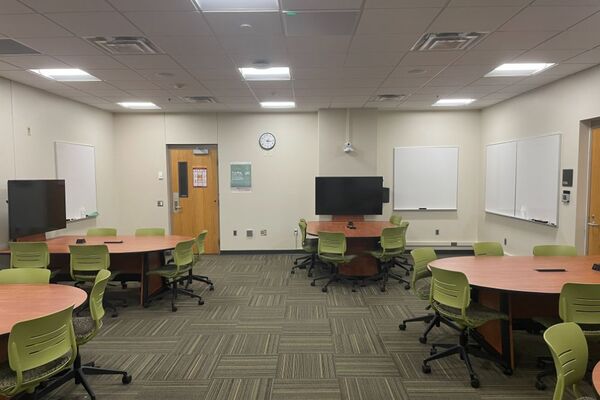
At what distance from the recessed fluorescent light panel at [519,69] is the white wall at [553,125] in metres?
0.57

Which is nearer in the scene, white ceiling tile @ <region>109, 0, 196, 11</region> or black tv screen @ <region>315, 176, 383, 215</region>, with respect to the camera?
white ceiling tile @ <region>109, 0, 196, 11</region>

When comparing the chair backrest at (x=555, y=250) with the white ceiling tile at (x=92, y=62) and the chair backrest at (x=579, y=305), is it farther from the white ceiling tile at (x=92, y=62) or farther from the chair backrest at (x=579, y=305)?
the white ceiling tile at (x=92, y=62)

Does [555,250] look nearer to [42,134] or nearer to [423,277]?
[423,277]

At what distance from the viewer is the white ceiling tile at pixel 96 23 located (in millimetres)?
2830

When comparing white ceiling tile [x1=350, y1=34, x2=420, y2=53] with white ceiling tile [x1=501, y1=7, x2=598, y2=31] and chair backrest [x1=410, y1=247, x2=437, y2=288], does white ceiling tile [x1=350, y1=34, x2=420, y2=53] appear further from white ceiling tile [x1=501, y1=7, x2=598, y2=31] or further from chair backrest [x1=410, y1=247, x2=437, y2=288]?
chair backrest [x1=410, y1=247, x2=437, y2=288]

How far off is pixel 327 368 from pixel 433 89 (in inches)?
175

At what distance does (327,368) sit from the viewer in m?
3.04

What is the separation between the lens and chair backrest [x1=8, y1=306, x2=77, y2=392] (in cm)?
197

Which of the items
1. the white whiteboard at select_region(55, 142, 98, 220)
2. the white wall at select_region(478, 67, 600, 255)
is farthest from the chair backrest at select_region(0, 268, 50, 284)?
the white wall at select_region(478, 67, 600, 255)

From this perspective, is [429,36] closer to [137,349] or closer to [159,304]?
[137,349]

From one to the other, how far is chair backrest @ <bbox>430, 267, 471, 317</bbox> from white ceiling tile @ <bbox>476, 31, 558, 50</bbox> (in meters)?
2.29

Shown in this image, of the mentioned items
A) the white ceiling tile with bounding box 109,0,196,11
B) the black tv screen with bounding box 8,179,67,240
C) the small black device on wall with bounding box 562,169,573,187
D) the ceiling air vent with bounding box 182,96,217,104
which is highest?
the ceiling air vent with bounding box 182,96,217,104

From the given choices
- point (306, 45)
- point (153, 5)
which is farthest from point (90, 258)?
point (306, 45)

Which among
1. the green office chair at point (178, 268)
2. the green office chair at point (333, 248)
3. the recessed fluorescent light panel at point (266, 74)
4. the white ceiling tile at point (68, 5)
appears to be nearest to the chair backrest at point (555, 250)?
the green office chair at point (333, 248)
